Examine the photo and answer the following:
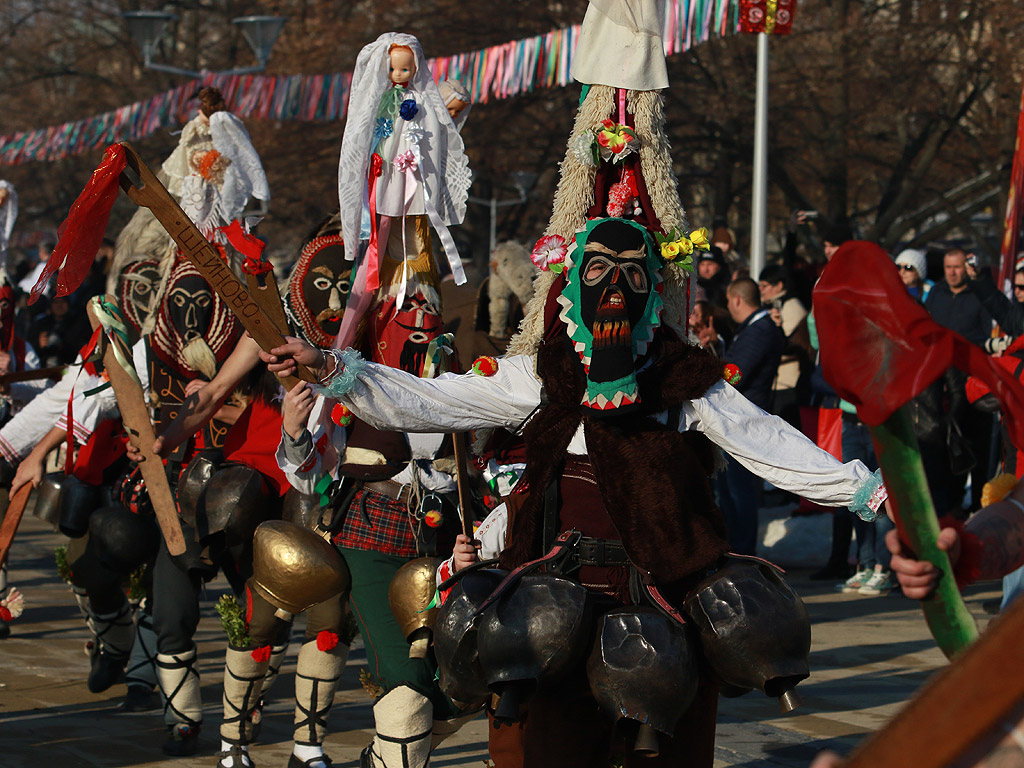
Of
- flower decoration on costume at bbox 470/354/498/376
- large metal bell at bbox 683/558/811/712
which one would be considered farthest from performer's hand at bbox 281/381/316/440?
large metal bell at bbox 683/558/811/712

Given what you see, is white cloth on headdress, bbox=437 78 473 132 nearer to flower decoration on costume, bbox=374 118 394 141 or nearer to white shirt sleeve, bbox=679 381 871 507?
flower decoration on costume, bbox=374 118 394 141

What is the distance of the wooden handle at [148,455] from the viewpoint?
17.2ft

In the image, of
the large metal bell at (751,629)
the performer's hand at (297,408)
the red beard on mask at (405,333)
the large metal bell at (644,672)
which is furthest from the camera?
the red beard on mask at (405,333)

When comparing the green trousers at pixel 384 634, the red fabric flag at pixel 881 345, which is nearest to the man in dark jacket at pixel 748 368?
the green trousers at pixel 384 634

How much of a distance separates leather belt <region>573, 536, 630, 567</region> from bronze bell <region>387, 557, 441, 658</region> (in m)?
0.88

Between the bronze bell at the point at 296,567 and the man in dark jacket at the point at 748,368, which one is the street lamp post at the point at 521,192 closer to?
the man in dark jacket at the point at 748,368

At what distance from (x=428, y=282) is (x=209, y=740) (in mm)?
2281

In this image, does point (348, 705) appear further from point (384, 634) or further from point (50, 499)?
point (384, 634)

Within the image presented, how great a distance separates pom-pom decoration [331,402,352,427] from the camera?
4.82 m

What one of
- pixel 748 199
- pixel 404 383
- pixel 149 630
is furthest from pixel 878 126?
pixel 404 383

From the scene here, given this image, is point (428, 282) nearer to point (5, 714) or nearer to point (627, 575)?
point (627, 575)

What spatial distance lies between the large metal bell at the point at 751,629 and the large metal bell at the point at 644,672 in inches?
3.5

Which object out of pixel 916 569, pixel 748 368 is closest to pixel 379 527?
pixel 916 569

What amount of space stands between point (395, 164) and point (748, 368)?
445 cm
